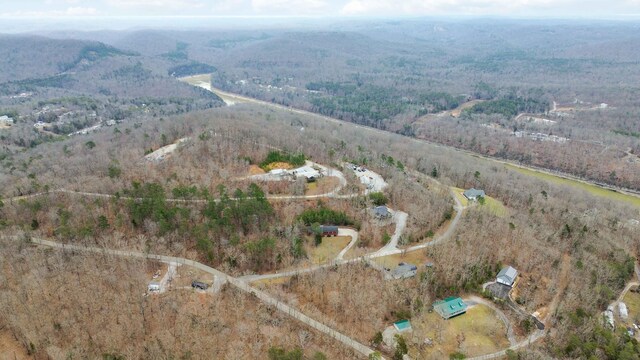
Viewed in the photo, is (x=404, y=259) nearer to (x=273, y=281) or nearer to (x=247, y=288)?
(x=273, y=281)

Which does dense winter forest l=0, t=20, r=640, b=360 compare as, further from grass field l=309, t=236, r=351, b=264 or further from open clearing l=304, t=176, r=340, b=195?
open clearing l=304, t=176, r=340, b=195

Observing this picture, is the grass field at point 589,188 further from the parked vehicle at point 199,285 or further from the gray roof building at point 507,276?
the parked vehicle at point 199,285

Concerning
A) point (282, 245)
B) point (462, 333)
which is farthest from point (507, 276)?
point (282, 245)

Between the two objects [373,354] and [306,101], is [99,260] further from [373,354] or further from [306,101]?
[306,101]

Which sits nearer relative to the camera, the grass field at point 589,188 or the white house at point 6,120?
the grass field at point 589,188

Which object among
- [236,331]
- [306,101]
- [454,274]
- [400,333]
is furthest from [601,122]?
[236,331]

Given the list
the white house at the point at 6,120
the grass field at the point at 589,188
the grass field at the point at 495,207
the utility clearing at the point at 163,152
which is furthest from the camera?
the white house at the point at 6,120

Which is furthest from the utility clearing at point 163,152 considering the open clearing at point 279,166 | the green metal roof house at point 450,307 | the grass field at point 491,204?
the green metal roof house at point 450,307
